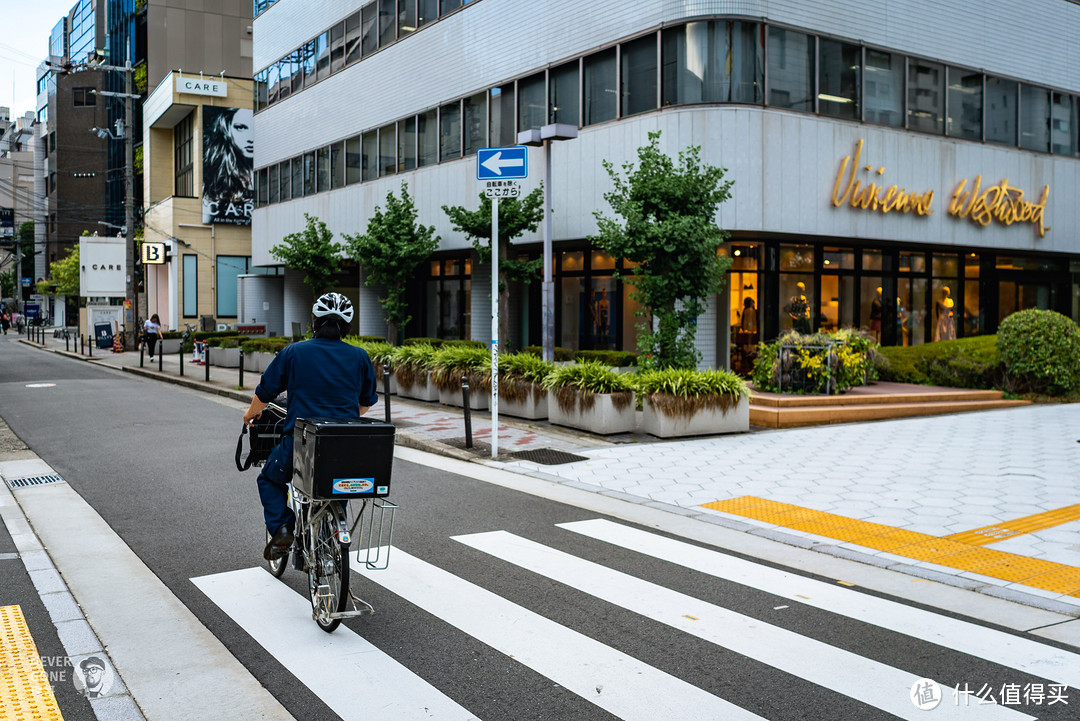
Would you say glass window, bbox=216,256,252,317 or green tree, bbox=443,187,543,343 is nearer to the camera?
green tree, bbox=443,187,543,343

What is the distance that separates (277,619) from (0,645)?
150 cm

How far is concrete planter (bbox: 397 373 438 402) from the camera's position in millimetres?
18859

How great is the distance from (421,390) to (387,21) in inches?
644

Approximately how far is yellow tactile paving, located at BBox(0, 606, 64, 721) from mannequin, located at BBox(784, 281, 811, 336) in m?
18.8

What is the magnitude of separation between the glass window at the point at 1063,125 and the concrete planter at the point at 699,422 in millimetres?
17096

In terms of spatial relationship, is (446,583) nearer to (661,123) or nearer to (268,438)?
(268,438)

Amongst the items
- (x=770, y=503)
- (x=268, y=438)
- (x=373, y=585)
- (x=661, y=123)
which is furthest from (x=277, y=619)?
(x=661, y=123)

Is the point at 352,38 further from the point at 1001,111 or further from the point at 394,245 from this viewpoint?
the point at 1001,111

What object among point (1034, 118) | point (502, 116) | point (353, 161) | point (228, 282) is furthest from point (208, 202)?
point (1034, 118)

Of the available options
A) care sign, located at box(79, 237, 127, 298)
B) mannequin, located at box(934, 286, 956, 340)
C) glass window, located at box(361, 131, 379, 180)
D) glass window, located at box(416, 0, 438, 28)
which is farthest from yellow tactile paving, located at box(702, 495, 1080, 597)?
care sign, located at box(79, 237, 127, 298)

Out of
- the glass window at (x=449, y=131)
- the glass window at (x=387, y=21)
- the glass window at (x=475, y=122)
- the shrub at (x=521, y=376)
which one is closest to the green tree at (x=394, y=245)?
the glass window at (x=449, y=131)

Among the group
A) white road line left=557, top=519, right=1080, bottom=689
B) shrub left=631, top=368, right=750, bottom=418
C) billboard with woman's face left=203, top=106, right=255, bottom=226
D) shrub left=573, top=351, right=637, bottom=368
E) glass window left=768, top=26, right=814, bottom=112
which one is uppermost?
billboard with woman's face left=203, top=106, right=255, bottom=226

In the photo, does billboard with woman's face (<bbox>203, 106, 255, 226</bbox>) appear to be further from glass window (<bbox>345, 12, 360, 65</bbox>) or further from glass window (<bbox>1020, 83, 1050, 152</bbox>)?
glass window (<bbox>1020, 83, 1050, 152</bbox>)

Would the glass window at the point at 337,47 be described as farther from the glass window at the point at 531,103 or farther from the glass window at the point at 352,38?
the glass window at the point at 531,103
